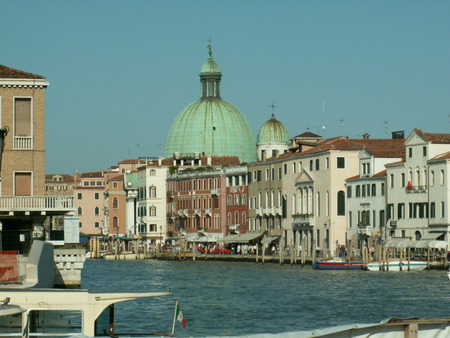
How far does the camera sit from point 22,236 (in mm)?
39062

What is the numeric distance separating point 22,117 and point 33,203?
4145mm

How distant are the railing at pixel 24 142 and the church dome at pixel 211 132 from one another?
93.3 meters

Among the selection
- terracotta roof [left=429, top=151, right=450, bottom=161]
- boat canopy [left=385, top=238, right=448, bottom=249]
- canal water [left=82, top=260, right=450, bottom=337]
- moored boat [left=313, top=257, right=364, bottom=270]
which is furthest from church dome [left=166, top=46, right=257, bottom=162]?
canal water [left=82, top=260, right=450, bottom=337]

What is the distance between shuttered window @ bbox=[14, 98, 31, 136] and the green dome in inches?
3290

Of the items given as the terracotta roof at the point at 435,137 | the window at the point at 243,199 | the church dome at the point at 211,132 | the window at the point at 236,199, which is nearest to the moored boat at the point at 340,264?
the terracotta roof at the point at 435,137

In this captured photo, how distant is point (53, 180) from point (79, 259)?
146 metres

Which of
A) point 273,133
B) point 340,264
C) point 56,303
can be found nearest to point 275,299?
point 340,264

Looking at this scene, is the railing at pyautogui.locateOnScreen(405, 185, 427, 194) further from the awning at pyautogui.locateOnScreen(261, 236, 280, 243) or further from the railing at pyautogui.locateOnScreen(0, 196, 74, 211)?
the railing at pyautogui.locateOnScreen(0, 196, 74, 211)

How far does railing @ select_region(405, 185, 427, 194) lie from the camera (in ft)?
239

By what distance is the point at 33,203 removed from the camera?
38.2 m

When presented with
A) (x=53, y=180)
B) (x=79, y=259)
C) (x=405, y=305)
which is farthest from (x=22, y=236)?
(x=53, y=180)

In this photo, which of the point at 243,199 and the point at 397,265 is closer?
the point at 397,265

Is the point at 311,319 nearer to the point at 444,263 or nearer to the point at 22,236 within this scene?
the point at 22,236

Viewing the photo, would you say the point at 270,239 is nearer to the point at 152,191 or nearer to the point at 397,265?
the point at 397,265
